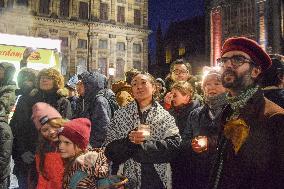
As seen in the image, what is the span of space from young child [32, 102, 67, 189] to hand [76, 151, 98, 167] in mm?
534

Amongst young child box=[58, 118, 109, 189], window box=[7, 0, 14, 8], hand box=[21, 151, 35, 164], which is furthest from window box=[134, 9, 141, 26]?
young child box=[58, 118, 109, 189]

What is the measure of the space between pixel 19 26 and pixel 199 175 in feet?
137

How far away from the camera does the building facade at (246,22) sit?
72.8 feet

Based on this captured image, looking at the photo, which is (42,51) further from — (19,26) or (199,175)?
(19,26)

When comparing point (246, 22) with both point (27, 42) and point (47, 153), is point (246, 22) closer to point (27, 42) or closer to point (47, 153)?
point (27, 42)

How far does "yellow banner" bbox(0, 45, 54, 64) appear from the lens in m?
11.4

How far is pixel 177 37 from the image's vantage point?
48.8 meters

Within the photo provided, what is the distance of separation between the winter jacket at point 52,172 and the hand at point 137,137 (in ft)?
3.32

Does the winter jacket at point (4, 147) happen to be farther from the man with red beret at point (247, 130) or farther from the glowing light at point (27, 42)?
the glowing light at point (27, 42)

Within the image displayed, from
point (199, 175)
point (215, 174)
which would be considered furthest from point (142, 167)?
point (215, 174)

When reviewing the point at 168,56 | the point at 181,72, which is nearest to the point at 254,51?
the point at 181,72

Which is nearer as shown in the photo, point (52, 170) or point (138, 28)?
point (52, 170)

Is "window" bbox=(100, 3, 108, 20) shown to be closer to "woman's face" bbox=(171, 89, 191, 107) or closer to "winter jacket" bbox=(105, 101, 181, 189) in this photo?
"woman's face" bbox=(171, 89, 191, 107)

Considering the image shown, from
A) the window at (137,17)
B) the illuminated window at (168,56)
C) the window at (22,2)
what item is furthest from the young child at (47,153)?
the window at (137,17)
